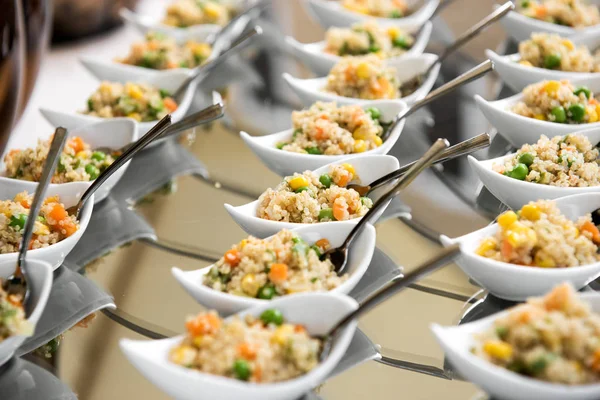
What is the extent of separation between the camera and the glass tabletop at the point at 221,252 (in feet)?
6.76

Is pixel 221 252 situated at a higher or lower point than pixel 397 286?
lower

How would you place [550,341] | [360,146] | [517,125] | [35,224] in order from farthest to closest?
[517,125] → [360,146] → [35,224] → [550,341]

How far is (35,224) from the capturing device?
235 cm

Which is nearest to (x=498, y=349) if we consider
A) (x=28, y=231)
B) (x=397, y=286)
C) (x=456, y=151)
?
(x=397, y=286)

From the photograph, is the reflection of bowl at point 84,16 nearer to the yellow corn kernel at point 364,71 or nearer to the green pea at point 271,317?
the yellow corn kernel at point 364,71

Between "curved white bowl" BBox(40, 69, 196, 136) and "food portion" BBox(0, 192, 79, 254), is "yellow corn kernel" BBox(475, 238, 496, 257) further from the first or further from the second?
"curved white bowl" BBox(40, 69, 196, 136)

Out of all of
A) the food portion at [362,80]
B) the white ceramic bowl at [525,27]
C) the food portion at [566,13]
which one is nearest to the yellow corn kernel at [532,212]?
the food portion at [362,80]

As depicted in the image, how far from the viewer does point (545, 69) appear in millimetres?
3482

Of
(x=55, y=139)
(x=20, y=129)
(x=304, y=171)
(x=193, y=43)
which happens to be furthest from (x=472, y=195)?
(x=20, y=129)

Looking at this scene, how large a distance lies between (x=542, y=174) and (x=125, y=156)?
57.7 inches

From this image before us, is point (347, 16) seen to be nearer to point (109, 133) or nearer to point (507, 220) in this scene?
point (109, 133)

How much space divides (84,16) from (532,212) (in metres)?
4.25

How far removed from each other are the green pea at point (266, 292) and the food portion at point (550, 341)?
575 millimetres

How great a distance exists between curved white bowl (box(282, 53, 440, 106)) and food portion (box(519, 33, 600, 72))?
0.45 meters
